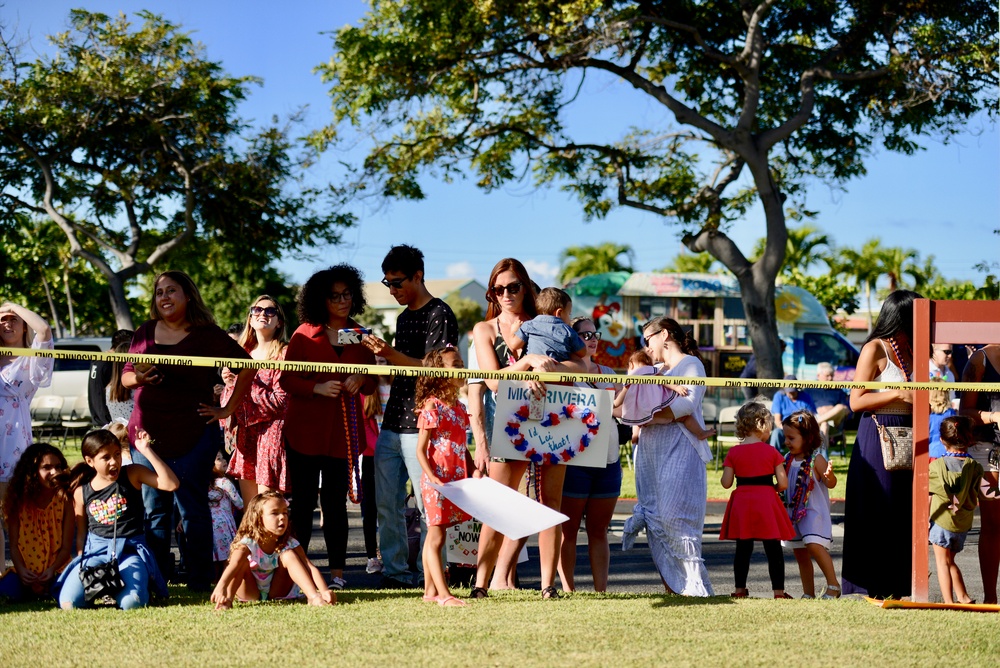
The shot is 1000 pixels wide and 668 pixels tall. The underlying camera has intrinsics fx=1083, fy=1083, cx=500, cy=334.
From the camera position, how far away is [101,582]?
214 inches

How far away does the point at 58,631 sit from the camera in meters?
4.83

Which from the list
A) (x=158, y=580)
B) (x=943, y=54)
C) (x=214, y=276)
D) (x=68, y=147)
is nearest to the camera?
(x=158, y=580)

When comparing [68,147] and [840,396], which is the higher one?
[68,147]

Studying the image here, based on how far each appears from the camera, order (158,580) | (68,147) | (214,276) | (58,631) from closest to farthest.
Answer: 1. (58,631)
2. (158,580)
3. (68,147)
4. (214,276)

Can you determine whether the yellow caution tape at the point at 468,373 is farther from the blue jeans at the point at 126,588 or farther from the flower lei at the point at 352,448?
the blue jeans at the point at 126,588

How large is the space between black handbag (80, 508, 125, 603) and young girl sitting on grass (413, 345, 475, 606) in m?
1.56

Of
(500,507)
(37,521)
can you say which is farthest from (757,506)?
(37,521)

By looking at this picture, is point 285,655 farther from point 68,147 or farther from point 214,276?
point 214,276

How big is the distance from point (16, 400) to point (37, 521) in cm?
77

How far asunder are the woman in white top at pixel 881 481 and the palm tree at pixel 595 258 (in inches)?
2013

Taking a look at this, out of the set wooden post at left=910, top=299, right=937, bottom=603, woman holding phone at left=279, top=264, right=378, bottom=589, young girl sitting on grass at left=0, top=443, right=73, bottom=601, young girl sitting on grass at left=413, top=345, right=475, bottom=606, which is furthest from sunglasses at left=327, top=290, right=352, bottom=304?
wooden post at left=910, top=299, right=937, bottom=603

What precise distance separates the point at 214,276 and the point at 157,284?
35.7 m

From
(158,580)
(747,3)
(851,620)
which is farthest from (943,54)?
(158,580)

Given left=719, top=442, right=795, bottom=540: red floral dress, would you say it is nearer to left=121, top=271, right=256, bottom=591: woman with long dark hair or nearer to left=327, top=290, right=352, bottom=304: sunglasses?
left=327, top=290, right=352, bottom=304: sunglasses
